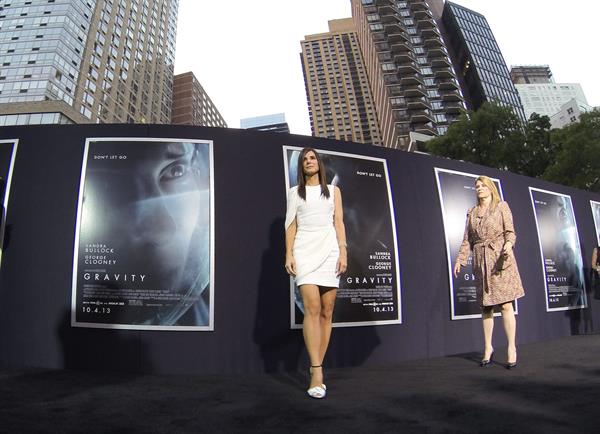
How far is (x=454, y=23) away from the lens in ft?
223

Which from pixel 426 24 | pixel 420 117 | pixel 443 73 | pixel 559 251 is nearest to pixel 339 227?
pixel 559 251

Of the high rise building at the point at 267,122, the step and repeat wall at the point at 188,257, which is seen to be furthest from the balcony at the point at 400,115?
the high rise building at the point at 267,122

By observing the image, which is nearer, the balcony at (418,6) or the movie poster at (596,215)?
the movie poster at (596,215)

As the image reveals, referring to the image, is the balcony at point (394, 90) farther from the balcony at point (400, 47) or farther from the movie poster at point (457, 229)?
the movie poster at point (457, 229)

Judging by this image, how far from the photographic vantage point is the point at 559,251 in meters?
5.75

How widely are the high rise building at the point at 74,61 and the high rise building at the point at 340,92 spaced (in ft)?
215

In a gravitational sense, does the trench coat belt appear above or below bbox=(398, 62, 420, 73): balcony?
below

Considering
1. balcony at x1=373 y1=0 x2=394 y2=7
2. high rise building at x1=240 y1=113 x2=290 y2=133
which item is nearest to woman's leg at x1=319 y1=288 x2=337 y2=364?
balcony at x1=373 y1=0 x2=394 y2=7

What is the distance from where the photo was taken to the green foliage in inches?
749

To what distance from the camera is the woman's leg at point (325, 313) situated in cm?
253

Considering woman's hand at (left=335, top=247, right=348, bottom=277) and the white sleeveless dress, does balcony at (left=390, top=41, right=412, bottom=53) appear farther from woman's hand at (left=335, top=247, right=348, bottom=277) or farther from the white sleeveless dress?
woman's hand at (left=335, top=247, right=348, bottom=277)

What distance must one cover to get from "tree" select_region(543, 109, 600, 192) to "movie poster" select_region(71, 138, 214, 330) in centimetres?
2253

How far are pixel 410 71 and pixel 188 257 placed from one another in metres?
63.6

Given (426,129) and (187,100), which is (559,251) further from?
(187,100)
